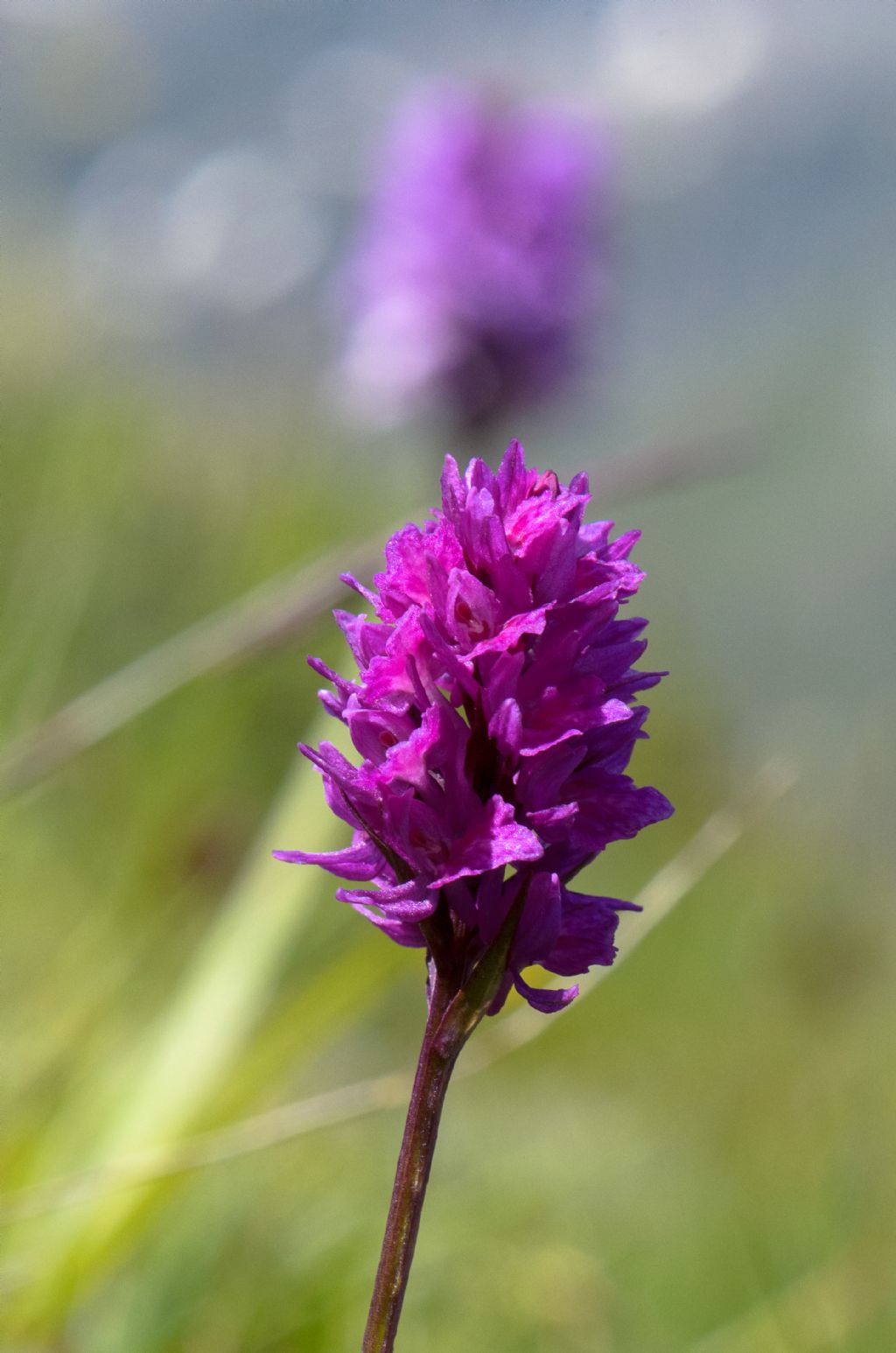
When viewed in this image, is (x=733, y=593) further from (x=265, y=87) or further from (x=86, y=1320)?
(x=265, y=87)

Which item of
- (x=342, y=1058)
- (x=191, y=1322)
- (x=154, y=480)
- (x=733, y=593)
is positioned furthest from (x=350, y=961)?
(x=733, y=593)

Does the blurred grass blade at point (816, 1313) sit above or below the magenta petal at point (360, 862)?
below

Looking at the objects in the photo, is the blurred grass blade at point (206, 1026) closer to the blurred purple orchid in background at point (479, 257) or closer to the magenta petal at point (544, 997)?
the magenta petal at point (544, 997)

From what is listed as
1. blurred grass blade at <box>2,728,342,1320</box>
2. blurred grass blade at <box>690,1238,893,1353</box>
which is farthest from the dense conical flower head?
blurred grass blade at <box>690,1238,893,1353</box>

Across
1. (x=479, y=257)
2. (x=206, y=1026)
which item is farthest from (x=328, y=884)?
(x=479, y=257)

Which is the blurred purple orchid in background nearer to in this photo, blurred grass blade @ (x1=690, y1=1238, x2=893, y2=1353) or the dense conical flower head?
blurred grass blade @ (x1=690, y1=1238, x2=893, y2=1353)

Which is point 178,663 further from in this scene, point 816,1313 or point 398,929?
point 816,1313

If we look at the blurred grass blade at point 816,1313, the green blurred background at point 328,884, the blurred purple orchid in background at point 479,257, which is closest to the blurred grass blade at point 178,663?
the green blurred background at point 328,884
